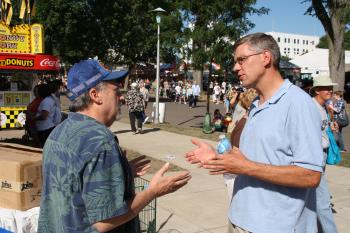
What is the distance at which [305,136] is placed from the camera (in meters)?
2.17

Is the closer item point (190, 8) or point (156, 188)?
point (156, 188)

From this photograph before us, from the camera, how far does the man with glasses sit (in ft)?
7.12

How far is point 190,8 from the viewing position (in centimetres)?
1434

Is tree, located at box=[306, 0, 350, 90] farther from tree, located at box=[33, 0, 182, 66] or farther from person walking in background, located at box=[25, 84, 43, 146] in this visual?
person walking in background, located at box=[25, 84, 43, 146]

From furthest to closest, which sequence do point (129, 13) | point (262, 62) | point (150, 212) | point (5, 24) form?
point (129, 13)
point (5, 24)
point (150, 212)
point (262, 62)

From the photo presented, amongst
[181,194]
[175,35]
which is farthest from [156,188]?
[175,35]

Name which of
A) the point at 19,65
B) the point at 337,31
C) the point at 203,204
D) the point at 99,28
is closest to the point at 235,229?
the point at 203,204

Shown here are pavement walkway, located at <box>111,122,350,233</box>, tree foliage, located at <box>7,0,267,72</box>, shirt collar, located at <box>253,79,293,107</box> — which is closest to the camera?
shirt collar, located at <box>253,79,293,107</box>

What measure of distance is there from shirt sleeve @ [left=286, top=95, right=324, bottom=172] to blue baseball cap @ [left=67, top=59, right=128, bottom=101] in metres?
0.96

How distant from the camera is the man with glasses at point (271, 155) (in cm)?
217

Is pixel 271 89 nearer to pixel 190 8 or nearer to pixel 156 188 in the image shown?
pixel 156 188

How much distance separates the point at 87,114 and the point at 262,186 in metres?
1.04

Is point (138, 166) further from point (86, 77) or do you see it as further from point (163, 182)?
point (86, 77)

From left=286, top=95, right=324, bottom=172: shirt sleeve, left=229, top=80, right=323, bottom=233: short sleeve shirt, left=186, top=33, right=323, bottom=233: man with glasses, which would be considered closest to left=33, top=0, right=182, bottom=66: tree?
left=186, top=33, right=323, bottom=233: man with glasses
